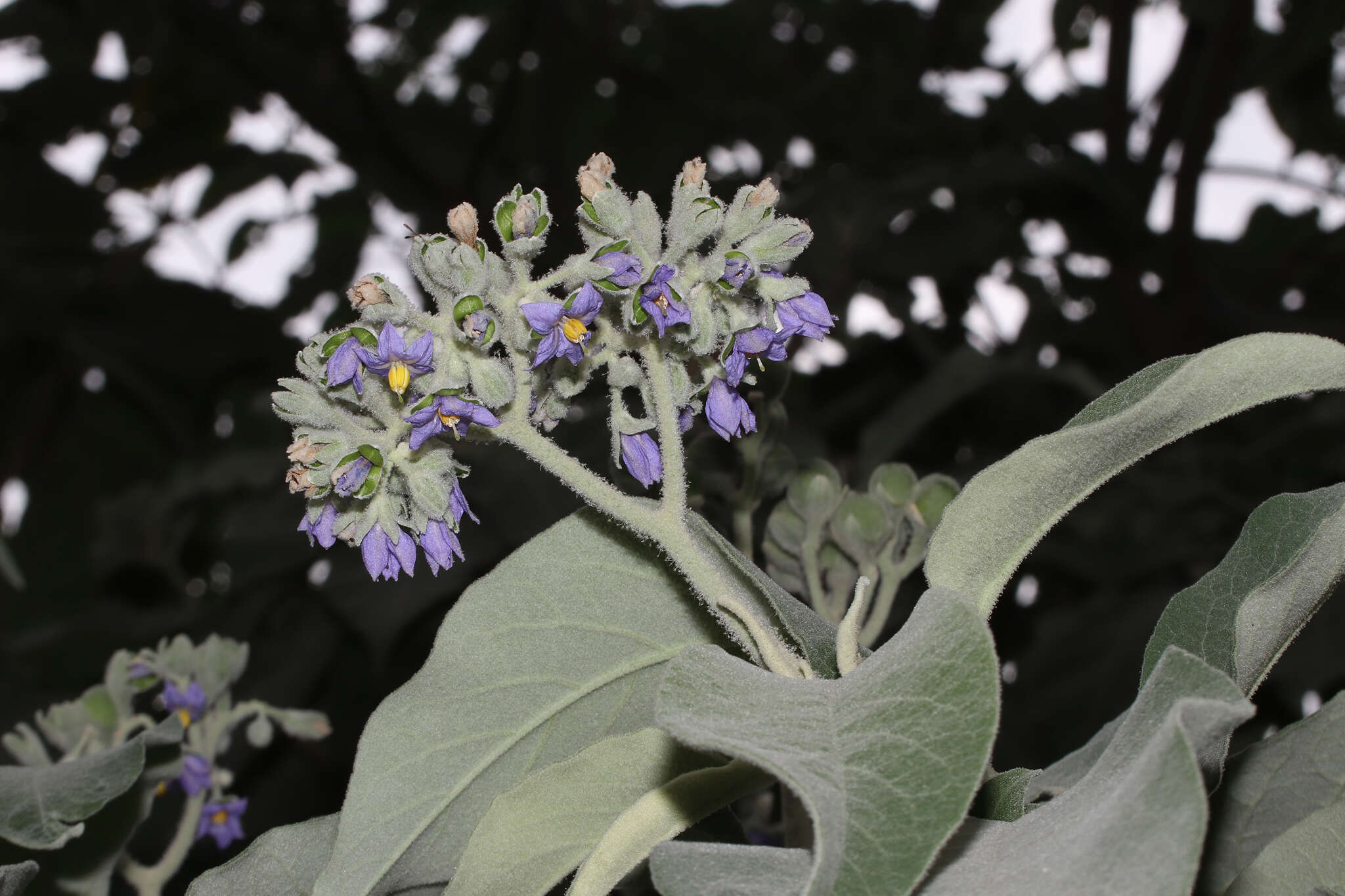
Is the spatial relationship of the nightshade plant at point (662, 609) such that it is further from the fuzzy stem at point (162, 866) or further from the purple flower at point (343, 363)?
the fuzzy stem at point (162, 866)

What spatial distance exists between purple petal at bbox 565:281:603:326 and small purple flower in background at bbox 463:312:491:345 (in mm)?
65

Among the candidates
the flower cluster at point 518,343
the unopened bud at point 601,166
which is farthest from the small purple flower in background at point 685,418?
the unopened bud at point 601,166

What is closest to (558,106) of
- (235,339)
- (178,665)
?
(235,339)

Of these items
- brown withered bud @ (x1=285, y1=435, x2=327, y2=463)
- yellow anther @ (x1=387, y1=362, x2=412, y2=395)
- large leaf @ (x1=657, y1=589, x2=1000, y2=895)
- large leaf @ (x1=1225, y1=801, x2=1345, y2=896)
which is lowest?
large leaf @ (x1=1225, y1=801, x2=1345, y2=896)

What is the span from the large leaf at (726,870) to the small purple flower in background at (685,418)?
1.31 ft

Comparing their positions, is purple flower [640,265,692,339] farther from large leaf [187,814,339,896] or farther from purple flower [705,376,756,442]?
large leaf [187,814,339,896]

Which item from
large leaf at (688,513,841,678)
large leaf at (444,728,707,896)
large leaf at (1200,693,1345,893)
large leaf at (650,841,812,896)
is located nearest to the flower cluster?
large leaf at (688,513,841,678)

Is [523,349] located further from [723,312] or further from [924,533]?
[924,533]

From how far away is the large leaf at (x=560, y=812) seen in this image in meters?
0.86

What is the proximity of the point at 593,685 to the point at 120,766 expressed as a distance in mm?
480

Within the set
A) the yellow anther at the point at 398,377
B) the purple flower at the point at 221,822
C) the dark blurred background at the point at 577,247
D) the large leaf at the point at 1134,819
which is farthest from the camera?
the dark blurred background at the point at 577,247

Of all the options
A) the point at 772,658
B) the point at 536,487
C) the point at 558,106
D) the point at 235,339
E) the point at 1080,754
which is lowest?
the point at 235,339

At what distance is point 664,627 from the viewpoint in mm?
1000

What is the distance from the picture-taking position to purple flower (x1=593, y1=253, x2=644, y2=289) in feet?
3.05
